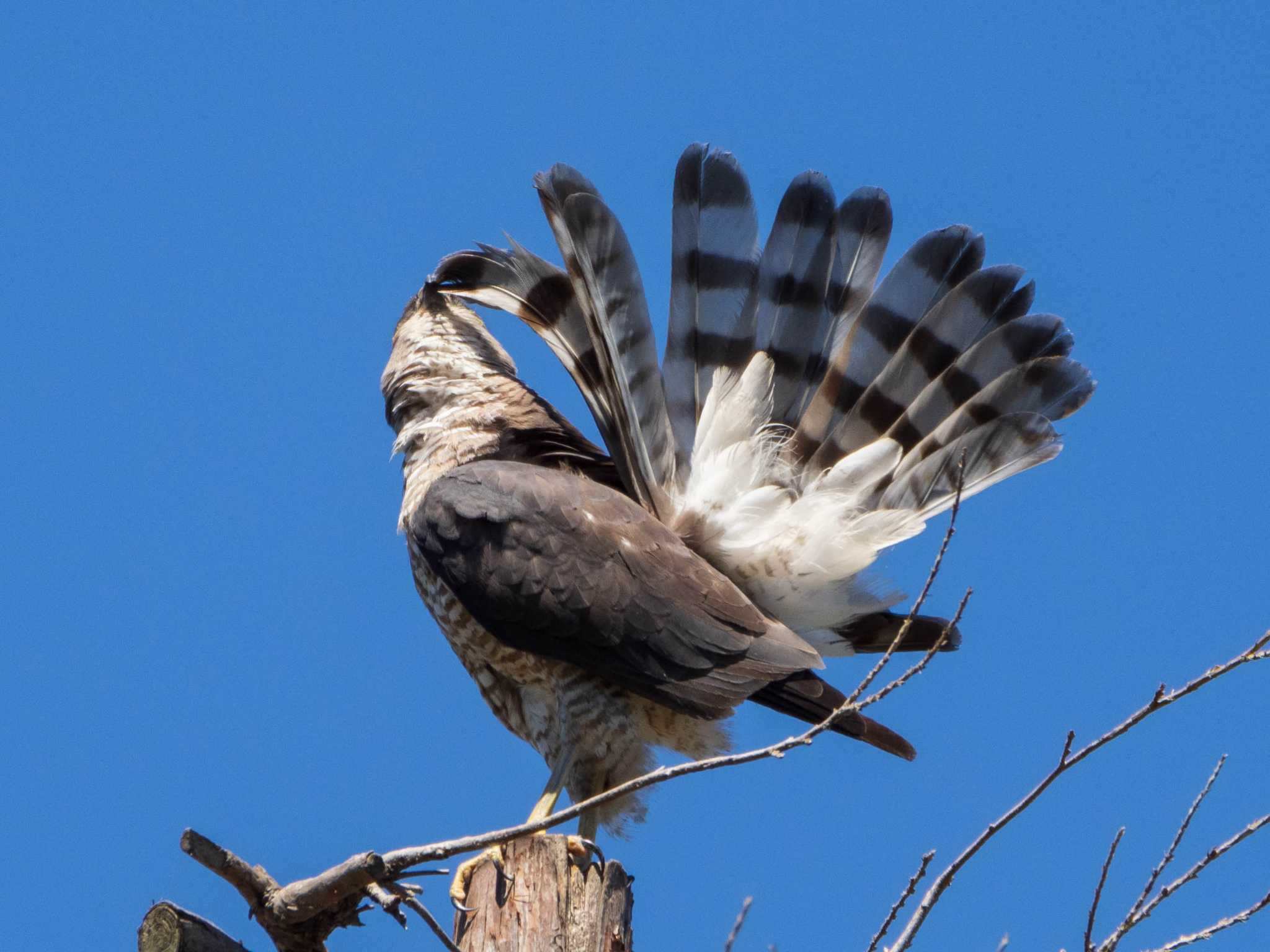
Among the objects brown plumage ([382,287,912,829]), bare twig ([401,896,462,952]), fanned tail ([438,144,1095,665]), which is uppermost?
fanned tail ([438,144,1095,665])

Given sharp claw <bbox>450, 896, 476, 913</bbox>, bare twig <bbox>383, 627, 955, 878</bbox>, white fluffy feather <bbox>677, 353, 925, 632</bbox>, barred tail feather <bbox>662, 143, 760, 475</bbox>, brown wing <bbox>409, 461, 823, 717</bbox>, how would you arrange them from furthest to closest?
barred tail feather <bbox>662, 143, 760, 475</bbox> < white fluffy feather <bbox>677, 353, 925, 632</bbox> < brown wing <bbox>409, 461, 823, 717</bbox> < sharp claw <bbox>450, 896, 476, 913</bbox> < bare twig <bbox>383, 627, 955, 878</bbox>

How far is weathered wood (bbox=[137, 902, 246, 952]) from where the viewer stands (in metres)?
3.16

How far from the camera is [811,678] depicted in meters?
4.42

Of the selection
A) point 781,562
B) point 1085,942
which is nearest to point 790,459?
point 781,562

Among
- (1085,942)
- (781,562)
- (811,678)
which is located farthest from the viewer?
(781,562)

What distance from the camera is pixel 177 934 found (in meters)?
3.15

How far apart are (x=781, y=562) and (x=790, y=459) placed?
36cm

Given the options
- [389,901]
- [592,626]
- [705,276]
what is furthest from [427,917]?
[705,276]

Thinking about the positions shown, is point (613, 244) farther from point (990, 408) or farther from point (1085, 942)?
point (1085, 942)

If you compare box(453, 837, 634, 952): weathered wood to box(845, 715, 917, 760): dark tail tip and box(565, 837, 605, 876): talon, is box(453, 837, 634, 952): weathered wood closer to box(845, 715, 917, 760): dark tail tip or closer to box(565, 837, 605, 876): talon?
box(565, 837, 605, 876): talon

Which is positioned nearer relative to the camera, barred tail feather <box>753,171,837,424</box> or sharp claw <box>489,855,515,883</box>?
sharp claw <box>489,855,515,883</box>

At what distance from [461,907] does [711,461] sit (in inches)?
68.1

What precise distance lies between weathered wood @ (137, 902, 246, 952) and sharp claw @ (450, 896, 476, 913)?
570 millimetres

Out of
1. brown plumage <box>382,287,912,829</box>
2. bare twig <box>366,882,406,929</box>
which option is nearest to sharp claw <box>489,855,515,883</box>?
bare twig <box>366,882,406,929</box>
